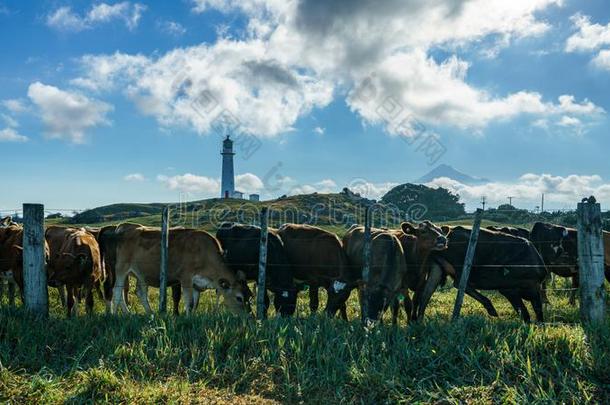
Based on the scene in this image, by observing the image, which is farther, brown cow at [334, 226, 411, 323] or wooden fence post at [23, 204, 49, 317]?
brown cow at [334, 226, 411, 323]

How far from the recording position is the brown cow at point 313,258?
11.6 m

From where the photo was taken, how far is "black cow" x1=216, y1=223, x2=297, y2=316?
10.7 meters

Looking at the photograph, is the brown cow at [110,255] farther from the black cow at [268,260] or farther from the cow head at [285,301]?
the cow head at [285,301]

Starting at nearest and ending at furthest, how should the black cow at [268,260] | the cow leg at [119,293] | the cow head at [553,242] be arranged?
the black cow at [268,260] < the cow leg at [119,293] < the cow head at [553,242]

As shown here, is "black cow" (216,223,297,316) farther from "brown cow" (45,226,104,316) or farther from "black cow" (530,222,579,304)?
"black cow" (530,222,579,304)

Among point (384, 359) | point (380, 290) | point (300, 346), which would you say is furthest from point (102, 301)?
point (384, 359)

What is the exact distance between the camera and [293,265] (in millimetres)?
11711

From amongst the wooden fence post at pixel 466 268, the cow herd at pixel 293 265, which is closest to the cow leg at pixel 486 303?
the cow herd at pixel 293 265

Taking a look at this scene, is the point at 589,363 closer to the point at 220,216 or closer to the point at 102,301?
the point at 102,301

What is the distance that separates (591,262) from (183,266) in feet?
25.7

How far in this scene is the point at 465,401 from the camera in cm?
553

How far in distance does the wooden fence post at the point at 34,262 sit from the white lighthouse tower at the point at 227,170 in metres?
110

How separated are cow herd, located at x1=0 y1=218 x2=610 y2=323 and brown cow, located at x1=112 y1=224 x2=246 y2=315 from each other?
2cm

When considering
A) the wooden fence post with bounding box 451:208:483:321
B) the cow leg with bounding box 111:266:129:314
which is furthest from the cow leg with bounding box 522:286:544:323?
the cow leg with bounding box 111:266:129:314
